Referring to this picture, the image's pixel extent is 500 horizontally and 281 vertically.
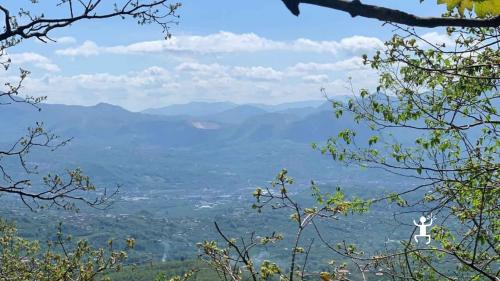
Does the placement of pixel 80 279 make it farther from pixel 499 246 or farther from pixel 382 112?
pixel 499 246

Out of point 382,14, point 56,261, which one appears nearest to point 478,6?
point 382,14

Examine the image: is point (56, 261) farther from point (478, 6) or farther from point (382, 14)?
point (478, 6)

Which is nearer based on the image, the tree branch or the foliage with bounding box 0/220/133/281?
the tree branch

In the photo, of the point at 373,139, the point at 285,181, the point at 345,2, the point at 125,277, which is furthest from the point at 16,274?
the point at 125,277

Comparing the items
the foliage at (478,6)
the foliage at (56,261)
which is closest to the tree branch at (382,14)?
the foliage at (478,6)

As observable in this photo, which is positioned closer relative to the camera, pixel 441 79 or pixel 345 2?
pixel 345 2

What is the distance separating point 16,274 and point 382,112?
8703 millimetres

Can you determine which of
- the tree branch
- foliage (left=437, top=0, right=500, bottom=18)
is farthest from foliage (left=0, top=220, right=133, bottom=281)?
foliage (left=437, top=0, right=500, bottom=18)

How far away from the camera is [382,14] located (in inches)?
62.3

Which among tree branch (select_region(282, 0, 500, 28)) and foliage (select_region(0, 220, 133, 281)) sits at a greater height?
tree branch (select_region(282, 0, 500, 28))

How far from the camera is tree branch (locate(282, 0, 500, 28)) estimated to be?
4.98 feet

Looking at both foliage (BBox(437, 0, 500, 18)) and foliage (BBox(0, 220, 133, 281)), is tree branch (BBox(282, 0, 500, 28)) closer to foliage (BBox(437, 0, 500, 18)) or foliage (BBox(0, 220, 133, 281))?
foliage (BBox(437, 0, 500, 18))

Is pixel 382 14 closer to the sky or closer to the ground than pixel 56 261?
closer to the sky

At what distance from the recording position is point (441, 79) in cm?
874
